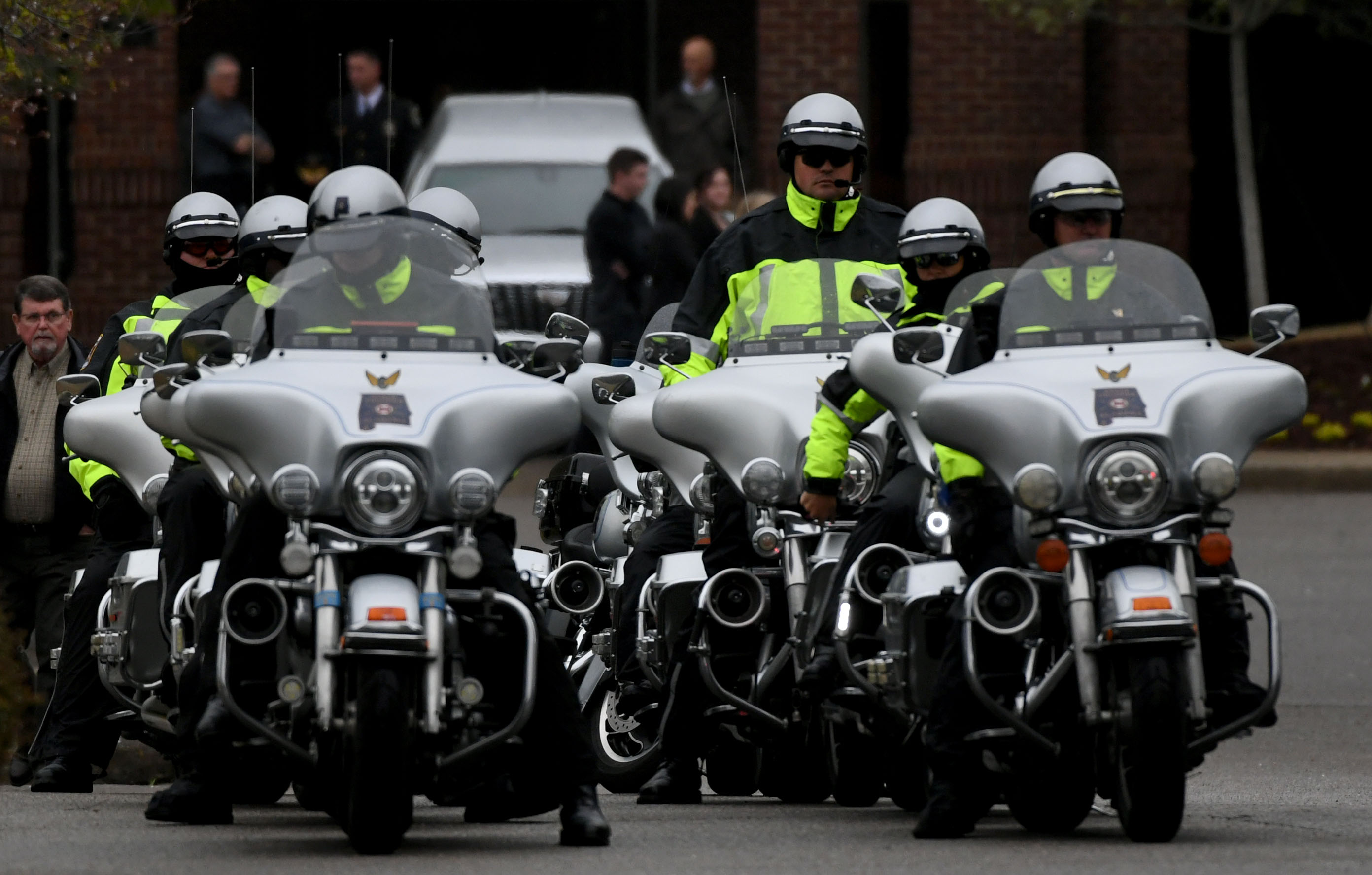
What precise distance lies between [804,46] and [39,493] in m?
11.5

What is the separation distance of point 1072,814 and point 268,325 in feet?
8.49

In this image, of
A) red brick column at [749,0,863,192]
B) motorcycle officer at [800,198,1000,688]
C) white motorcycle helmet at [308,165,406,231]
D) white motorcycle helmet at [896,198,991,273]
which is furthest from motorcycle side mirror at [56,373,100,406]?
red brick column at [749,0,863,192]

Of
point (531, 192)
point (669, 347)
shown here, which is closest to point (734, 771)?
point (669, 347)

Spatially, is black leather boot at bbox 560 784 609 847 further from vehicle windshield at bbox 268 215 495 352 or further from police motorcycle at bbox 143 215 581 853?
vehicle windshield at bbox 268 215 495 352

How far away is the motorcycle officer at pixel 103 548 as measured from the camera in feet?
35.4

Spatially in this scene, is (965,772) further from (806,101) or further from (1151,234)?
(1151,234)

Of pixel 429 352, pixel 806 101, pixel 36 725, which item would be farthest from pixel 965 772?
pixel 36 725

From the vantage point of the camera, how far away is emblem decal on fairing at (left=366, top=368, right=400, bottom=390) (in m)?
7.99

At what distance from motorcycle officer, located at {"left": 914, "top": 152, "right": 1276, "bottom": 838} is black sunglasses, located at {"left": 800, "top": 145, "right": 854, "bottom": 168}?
1.44 metres

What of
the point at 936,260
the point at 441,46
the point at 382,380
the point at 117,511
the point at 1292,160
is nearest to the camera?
the point at 382,380

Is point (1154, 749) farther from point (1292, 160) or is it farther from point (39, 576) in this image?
point (1292, 160)

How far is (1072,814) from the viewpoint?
8.41 meters

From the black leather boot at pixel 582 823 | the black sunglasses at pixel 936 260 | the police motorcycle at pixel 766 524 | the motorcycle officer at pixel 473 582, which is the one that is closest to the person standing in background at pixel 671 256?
the police motorcycle at pixel 766 524

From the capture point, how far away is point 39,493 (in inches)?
475
